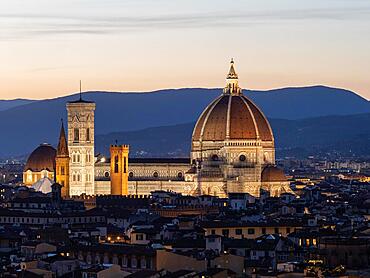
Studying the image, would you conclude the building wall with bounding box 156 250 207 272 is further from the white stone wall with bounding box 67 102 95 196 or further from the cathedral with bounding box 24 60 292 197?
the white stone wall with bounding box 67 102 95 196

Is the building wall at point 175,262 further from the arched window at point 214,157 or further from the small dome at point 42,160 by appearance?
the small dome at point 42,160

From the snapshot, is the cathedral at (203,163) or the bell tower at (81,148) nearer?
the cathedral at (203,163)

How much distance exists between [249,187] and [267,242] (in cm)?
8334

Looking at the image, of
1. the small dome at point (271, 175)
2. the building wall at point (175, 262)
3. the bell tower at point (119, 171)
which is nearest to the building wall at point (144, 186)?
the bell tower at point (119, 171)

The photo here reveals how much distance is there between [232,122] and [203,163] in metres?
4.58

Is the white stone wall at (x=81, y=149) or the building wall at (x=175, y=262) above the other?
the white stone wall at (x=81, y=149)

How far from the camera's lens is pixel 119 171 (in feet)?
521

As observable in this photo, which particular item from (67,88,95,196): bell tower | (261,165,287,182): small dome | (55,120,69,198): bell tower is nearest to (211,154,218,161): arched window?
(261,165,287,182): small dome

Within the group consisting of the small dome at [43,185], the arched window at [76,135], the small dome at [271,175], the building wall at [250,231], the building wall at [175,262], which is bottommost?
the building wall at [175,262]

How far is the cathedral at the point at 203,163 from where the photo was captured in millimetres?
156625

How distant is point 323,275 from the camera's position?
51.8 metres

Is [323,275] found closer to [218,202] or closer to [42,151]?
[218,202]

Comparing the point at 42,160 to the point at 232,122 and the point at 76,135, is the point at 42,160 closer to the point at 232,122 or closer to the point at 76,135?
the point at 76,135

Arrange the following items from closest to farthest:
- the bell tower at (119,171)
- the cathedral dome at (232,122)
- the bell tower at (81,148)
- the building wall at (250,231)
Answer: the building wall at (250,231) < the bell tower at (119,171) < the bell tower at (81,148) < the cathedral dome at (232,122)
